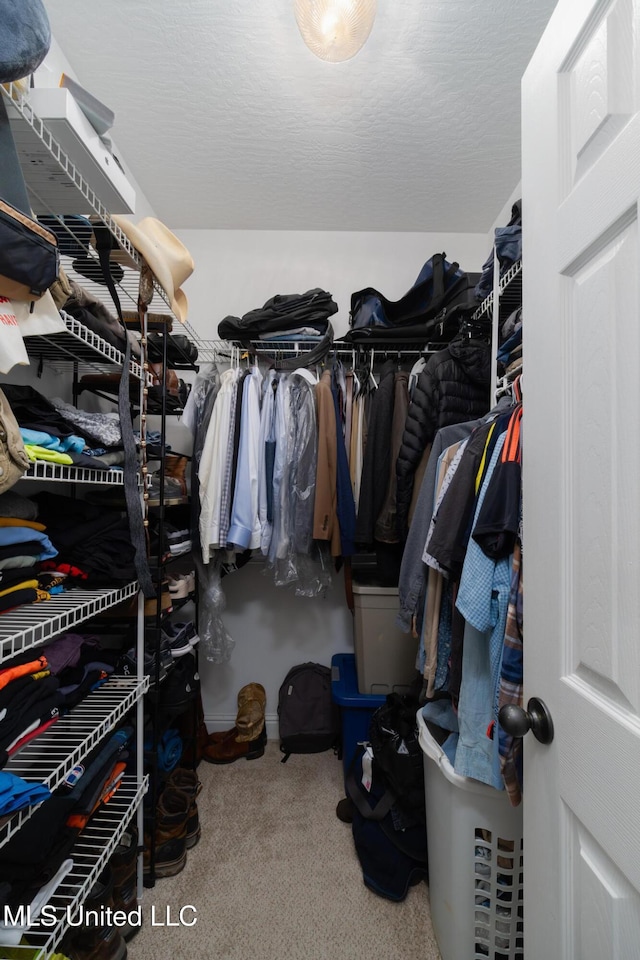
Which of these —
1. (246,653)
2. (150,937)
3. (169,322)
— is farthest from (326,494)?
(150,937)

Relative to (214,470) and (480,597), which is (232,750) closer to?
(214,470)

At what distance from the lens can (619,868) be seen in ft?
1.56

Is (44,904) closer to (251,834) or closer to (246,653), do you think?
(251,834)

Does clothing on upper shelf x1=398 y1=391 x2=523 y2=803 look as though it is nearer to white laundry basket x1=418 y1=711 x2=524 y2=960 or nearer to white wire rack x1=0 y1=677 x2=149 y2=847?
white laundry basket x1=418 y1=711 x2=524 y2=960

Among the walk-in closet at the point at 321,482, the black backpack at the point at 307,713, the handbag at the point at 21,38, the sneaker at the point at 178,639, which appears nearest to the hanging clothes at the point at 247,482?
the walk-in closet at the point at 321,482

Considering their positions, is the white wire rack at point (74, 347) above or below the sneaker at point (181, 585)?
above

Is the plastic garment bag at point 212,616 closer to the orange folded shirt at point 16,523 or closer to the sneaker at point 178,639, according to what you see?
the sneaker at point 178,639

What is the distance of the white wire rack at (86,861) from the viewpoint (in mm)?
888

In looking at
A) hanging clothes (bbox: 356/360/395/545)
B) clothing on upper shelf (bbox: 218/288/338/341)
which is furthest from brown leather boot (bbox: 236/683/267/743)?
clothing on upper shelf (bbox: 218/288/338/341)

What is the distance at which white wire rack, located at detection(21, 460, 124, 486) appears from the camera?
94 centimetres

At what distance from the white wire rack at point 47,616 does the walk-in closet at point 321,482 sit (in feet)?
0.05

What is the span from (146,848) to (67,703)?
699 mm

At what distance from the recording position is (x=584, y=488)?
1.83ft

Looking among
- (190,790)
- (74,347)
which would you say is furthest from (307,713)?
(74,347)
